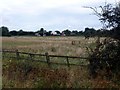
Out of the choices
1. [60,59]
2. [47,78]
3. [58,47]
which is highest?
[47,78]

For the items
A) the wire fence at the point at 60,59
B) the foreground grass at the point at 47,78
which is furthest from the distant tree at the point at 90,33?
the foreground grass at the point at 47,78

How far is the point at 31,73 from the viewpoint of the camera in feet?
59.7

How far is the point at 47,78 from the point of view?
580 inches

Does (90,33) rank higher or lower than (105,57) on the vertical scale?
higher

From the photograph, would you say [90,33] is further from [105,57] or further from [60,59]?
[60,59]

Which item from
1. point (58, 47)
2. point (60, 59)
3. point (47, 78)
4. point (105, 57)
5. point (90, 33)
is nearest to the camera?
point (47, 78)

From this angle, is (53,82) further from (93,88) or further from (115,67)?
(115,67)

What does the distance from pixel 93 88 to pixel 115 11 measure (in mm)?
5148

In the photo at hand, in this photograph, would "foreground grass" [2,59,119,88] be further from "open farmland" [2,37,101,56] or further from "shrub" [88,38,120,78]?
"open farmland" [2,37,101,56]

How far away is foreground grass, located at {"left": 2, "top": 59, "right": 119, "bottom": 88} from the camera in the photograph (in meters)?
13.8

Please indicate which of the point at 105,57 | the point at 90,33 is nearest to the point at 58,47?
the point at 90,33

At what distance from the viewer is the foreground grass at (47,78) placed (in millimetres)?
13781

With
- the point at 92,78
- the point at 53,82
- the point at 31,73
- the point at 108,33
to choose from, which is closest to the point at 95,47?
the point at 108,33

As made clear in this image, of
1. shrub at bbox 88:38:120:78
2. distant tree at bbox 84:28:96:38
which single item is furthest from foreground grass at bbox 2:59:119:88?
distant tree at bbox 84:28:96:38
